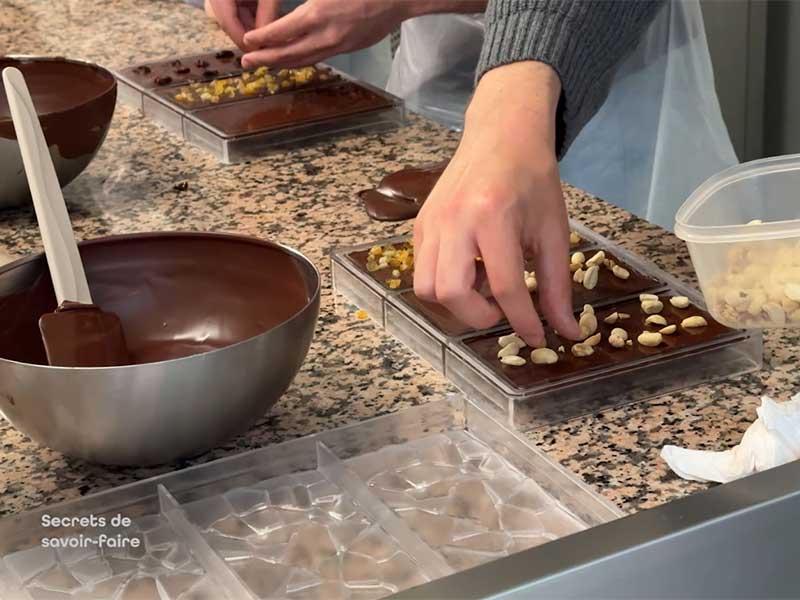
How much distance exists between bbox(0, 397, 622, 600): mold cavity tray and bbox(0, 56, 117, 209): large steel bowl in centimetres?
57

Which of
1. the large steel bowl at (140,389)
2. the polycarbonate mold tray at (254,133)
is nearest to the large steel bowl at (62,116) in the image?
the polycarbonate mold tray at (254,133)

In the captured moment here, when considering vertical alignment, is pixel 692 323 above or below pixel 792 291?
below

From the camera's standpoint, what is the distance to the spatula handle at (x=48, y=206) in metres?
0.93

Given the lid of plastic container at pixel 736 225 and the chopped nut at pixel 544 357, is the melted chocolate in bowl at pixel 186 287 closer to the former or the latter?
the chopped nut at pixel 544 357

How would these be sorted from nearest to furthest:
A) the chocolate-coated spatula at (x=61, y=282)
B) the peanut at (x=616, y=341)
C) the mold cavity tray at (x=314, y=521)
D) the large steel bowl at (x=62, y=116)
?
the mold cavity tray at (x=314, y=521) < the chocolate-coated spatula at (x=61, y=282) < the peanut at (x=616, y=341) < the large steel bowl at (x=62, y=116)

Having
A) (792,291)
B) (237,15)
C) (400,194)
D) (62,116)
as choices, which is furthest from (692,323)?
(237,15)

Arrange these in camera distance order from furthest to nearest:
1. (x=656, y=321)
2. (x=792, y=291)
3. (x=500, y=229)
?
1. (x=656, y=321)
2. (x=500, y=229)
3. (x=792, y=291)

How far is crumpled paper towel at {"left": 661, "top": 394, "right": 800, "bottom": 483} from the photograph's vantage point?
79cm

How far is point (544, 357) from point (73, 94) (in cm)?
78

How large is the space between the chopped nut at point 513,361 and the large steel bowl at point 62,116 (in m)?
0.59

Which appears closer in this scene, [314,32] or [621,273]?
[621,273]

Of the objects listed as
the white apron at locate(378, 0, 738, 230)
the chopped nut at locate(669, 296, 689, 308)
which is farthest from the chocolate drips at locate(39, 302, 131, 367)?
the white apron at locate(378, 0, 738, 230)

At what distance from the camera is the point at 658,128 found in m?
→ 1.78

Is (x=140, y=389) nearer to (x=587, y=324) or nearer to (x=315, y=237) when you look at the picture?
(x=587, y=324)
